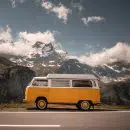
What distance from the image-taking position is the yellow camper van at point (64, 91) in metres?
19.2

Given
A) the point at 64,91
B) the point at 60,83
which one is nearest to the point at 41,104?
the point at 64,91

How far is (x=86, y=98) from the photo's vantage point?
63.3ft

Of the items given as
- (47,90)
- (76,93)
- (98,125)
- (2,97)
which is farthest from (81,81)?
(2,97)

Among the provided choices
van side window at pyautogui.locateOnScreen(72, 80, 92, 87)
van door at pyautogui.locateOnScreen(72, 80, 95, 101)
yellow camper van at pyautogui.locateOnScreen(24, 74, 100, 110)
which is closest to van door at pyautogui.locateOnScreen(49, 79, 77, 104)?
yellow camper van at pyautogui.locateOnScreen(24, 74, 100, 110)

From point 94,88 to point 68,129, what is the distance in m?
11.1

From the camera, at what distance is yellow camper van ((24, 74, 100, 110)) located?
62.9ft

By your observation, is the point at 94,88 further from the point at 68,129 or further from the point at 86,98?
the point at 68,129

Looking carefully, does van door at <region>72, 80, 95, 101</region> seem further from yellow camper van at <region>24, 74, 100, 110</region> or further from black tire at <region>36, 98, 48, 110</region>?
black tire at <region>36, 98, 48, 110</region>

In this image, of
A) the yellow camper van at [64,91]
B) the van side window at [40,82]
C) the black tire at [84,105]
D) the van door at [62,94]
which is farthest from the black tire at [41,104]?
the black tire at [84,105]

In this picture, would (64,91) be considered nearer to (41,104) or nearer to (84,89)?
(84,89)

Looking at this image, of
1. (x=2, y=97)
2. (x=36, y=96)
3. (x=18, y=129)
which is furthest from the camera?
(x=2, y=97)

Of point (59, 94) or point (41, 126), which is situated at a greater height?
point (59, 94)

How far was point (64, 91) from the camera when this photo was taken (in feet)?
63.7

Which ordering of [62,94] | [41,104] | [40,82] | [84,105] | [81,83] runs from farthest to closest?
[81,83] < [40,82] < [62,94] < [84,105] < [41,104]
